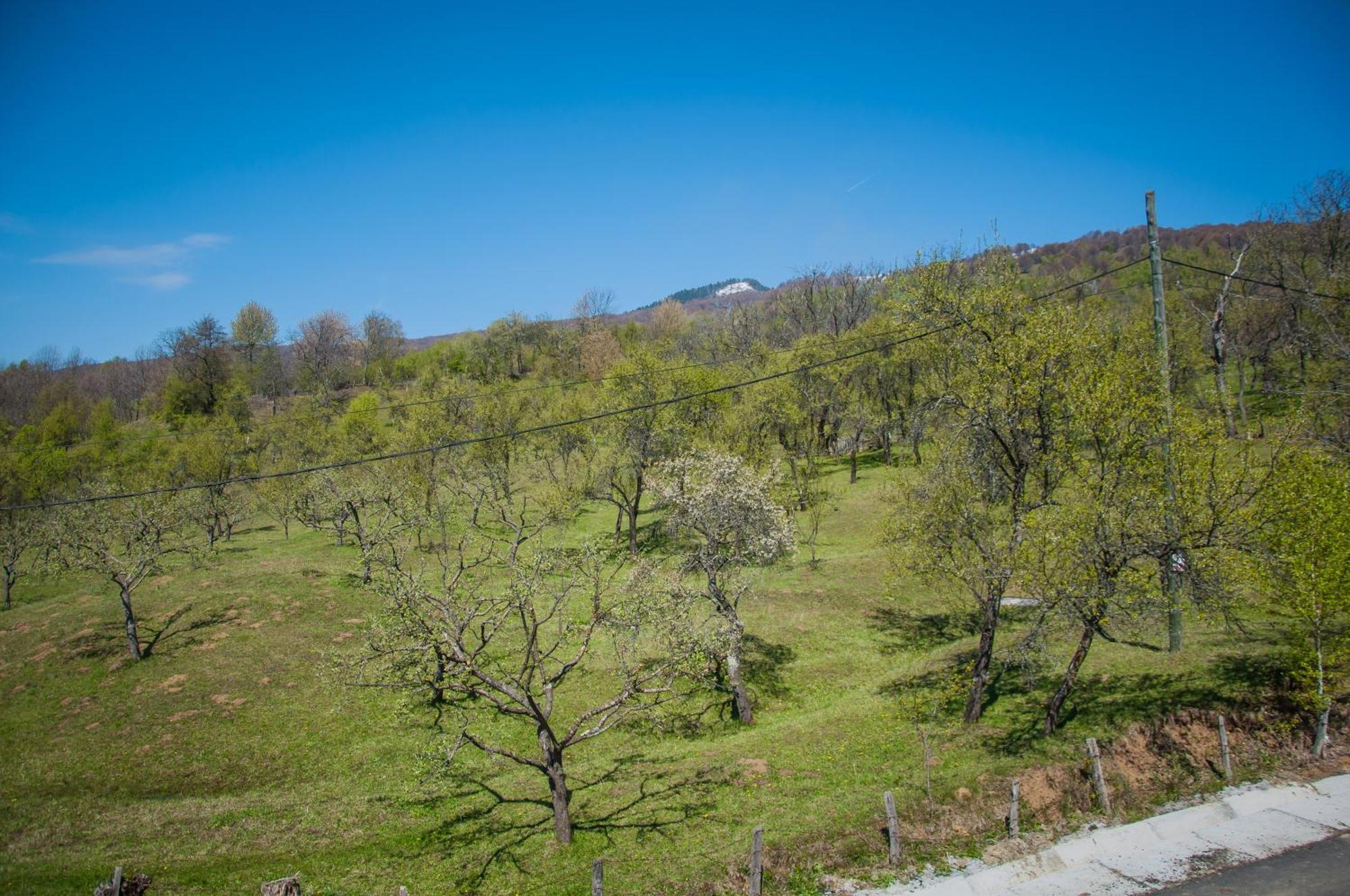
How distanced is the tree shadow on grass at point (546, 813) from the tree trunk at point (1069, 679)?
10.6 m

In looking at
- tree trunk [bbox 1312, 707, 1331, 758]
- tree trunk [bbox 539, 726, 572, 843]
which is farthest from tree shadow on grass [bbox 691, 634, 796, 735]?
tree trunk [bbox 1312, 707, 1331, 758]

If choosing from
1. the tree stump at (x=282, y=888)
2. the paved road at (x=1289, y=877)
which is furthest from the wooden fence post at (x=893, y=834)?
the tree stump at (x=282, y=888)

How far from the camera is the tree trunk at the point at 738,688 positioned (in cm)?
2445

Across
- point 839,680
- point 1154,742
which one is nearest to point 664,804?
point 839,680

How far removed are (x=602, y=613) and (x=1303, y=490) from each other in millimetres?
19016

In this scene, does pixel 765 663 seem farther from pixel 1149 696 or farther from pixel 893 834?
pixel 893 834

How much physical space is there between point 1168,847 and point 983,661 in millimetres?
6679

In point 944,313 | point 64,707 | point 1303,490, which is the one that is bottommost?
point 64,707

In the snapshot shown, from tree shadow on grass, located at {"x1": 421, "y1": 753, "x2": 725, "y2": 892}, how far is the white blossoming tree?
4989 mm

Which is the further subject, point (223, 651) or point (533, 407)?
point (533, 407)

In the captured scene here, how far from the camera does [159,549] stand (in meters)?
33.9

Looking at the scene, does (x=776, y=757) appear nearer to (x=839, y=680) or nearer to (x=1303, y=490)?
(x=839, y=680)

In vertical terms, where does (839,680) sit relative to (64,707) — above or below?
below

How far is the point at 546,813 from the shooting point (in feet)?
65.4
